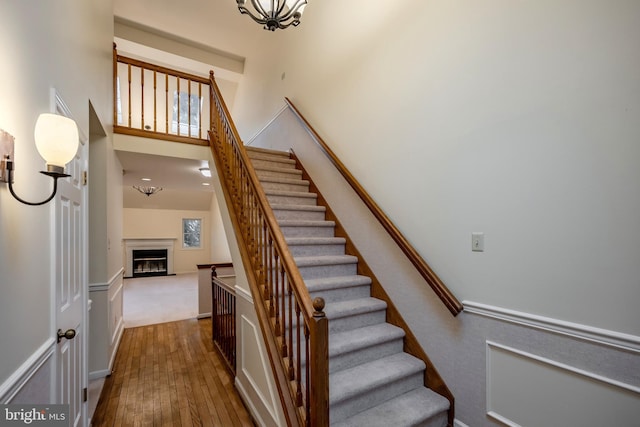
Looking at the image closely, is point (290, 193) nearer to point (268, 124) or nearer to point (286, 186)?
point (286, 186)

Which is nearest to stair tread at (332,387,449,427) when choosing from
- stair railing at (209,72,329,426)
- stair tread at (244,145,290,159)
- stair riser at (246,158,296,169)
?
stair railing at (209,72,329,426)

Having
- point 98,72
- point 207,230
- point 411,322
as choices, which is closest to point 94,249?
point 98,72

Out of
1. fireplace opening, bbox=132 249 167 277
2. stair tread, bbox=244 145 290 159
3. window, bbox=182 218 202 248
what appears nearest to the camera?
stair tread, bbox=244 145 290 159

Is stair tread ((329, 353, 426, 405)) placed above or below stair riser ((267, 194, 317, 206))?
below

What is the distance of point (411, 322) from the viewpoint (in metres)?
2.22

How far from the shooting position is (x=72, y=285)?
1.76 m

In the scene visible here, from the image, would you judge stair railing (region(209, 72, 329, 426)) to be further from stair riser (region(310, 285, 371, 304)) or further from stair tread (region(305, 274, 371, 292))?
stair riser (region(310, 285, 371, 304))

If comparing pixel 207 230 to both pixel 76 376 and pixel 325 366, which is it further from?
pixel 325 366

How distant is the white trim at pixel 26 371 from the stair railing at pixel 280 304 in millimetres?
1064

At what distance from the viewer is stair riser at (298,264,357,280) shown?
2537 millimetres

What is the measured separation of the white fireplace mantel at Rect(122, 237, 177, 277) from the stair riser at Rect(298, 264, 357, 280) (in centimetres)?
892

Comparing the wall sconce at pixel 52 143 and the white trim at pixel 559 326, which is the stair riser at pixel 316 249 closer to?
the white trim at pixel 559 326

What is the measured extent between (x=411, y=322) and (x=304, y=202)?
1.80 metres

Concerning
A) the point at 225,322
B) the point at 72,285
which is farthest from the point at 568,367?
the point at 225,322
